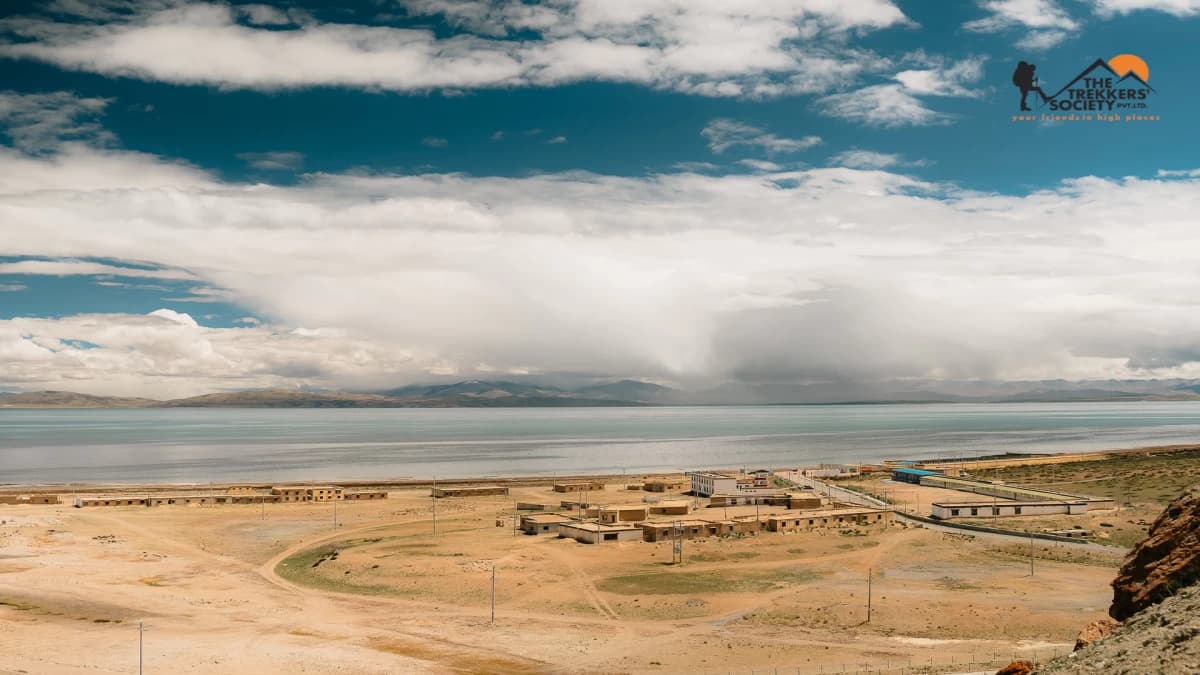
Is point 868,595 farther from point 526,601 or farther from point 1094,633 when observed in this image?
point 1094,633

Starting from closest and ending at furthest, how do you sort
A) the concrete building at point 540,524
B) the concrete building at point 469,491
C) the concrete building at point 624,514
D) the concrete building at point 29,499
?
the concrete building at point 540,524 < the concrete building at point 624,514 < the concrete building at point 29,499 < the concrete building at point 469,491

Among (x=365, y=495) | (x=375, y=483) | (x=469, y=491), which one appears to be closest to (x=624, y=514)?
(x=469, y=491)

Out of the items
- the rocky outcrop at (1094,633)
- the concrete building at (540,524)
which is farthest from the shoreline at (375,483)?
the rocky outcrop at (1094,633)

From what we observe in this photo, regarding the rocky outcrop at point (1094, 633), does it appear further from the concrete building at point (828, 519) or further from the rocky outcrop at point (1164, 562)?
the concrete building at point (828, 519)

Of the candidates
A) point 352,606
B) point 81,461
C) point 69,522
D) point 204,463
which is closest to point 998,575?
point 352,606

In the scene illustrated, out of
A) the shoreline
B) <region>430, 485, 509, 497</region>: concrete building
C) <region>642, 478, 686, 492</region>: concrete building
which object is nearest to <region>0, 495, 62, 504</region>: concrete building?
the shoreline
